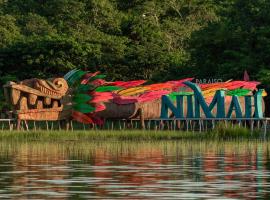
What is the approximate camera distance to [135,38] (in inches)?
2623

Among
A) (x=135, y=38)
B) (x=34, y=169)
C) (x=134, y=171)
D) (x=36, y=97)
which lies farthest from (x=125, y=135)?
(x=135, y=38)

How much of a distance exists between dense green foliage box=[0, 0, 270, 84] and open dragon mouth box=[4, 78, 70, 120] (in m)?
11.4

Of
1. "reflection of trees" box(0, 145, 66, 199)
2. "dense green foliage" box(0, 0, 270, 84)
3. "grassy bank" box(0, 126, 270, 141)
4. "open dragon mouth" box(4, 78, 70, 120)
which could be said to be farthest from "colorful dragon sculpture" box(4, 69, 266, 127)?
"reflection of trees" box(0, 145, 66, 199)

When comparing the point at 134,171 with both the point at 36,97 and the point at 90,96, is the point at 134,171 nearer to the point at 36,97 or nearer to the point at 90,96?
the point at 36,97

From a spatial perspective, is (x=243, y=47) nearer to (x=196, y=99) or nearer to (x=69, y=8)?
(x=196, y=99)

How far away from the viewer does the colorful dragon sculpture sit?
1786 inches

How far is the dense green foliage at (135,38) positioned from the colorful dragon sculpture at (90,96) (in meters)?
4.60

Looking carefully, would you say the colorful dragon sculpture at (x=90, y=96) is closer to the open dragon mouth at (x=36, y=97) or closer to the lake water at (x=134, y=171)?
the open dragon mouth at (x=36, y=97)

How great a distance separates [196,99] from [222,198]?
2991 centimetres

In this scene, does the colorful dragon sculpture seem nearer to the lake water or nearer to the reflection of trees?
the lake water

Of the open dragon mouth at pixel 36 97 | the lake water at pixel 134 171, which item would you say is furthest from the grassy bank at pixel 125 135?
the open dragon mouth at pixel 36 97

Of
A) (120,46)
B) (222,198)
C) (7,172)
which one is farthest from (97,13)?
(222,198)

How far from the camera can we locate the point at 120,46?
62969 millimetres

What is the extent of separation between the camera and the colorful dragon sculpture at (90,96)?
4538 cm
